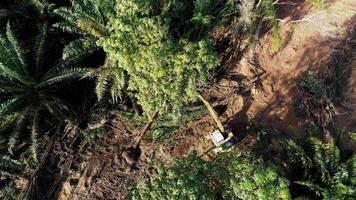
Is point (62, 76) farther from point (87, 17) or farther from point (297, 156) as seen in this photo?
point (297, 156)

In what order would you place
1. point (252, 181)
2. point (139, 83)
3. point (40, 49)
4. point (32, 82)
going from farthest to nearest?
point (40, 49) < point (32, 82) < point (139, 83) < point (252, 181)

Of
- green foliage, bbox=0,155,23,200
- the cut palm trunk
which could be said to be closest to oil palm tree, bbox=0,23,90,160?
green foliage, bbox=0,155,23,200

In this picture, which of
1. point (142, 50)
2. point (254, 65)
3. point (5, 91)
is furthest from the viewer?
point (254, 65)

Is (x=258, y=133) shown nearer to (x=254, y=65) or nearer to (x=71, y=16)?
(x=254, y=65)

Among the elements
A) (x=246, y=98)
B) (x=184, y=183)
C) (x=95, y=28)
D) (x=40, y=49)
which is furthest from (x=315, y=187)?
(x=40, y=49)

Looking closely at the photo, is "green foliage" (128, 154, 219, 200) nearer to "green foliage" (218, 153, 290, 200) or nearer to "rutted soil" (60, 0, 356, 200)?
"green foliage" (218, 153, 290, 200)

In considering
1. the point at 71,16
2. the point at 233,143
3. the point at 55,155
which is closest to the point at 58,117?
the point at 55,155
